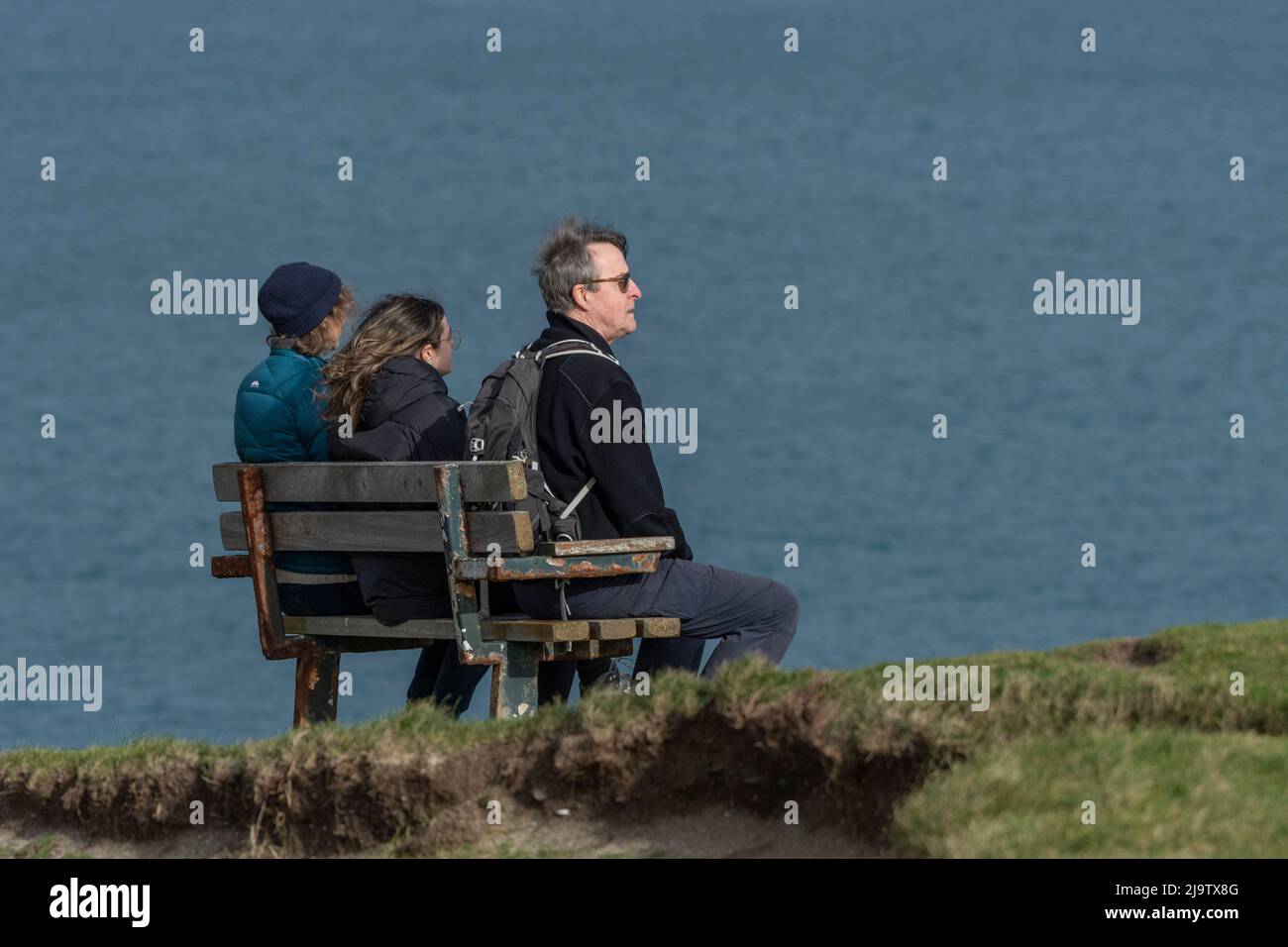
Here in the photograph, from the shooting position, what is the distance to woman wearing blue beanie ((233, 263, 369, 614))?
7.48 metres

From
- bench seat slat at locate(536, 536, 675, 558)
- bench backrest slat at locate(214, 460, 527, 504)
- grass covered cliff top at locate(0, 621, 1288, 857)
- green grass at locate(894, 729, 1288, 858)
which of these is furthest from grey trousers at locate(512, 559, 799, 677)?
green grass at locate(894, 729, 1288, 858)

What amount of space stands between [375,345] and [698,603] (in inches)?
56.1

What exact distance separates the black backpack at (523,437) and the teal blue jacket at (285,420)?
72 centimetres

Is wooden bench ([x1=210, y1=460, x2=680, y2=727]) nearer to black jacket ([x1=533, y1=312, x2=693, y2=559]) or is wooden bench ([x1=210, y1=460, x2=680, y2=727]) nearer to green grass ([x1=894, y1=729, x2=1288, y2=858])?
black jacket ([x1=533, y1=312, x2=693, y2=559])

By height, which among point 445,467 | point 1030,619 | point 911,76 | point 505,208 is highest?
point 911,76

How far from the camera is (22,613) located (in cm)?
4031

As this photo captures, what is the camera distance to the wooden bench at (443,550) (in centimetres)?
688

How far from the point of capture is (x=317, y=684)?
7613mm

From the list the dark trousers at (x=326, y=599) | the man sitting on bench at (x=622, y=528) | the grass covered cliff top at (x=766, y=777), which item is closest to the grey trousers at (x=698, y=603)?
the man sitting on bench at (x=622, y=528)

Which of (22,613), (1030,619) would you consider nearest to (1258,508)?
(1030,619)

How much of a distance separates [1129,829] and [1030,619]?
34.8 meters

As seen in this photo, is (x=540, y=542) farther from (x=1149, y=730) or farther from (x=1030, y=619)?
(x=1030, y=619)

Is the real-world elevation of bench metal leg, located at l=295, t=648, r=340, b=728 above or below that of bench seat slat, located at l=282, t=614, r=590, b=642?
below

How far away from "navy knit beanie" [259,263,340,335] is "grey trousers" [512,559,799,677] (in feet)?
4.22
